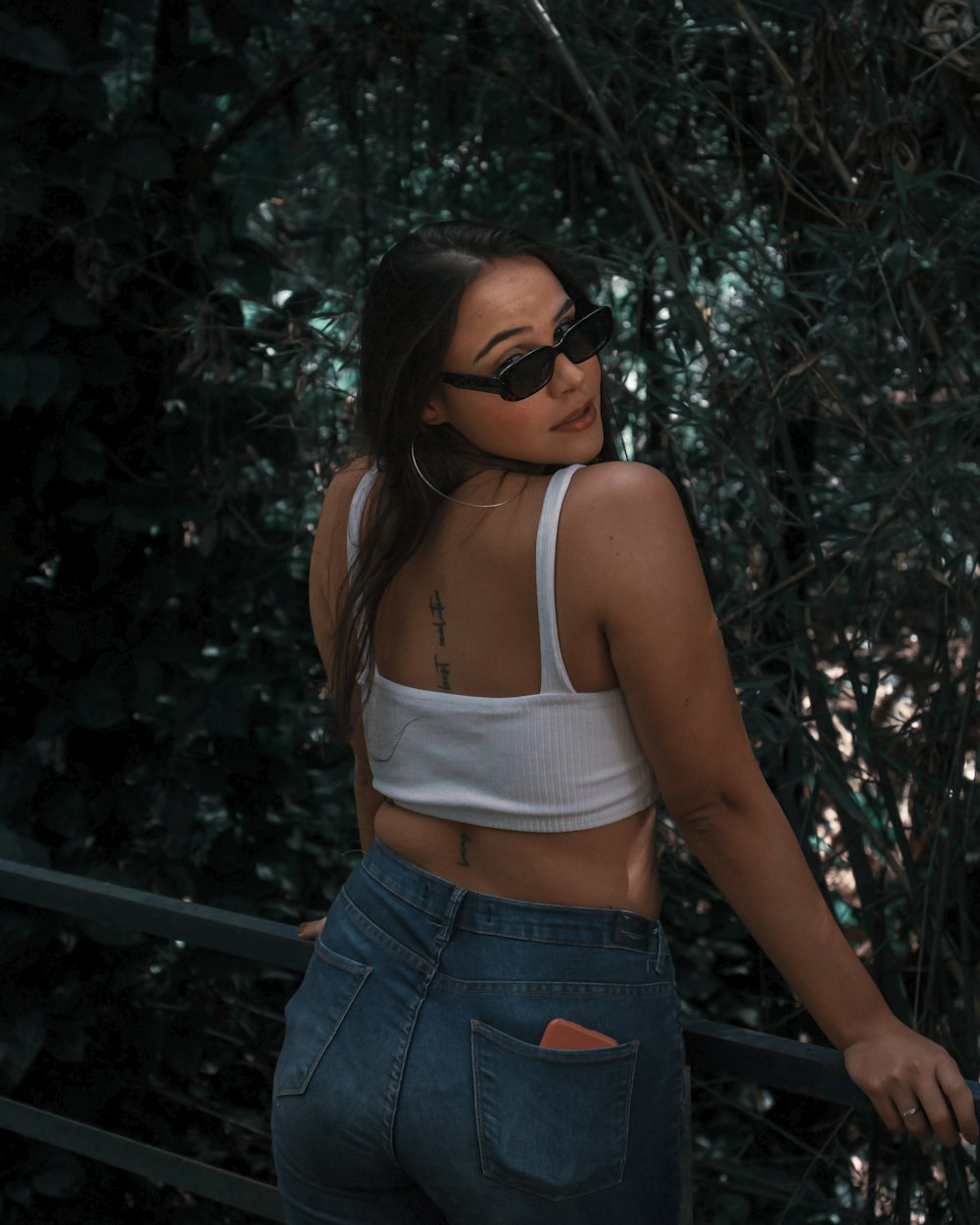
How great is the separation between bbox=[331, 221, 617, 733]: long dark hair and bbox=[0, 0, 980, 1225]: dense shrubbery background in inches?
27.6

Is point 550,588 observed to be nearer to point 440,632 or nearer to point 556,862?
point 440,632

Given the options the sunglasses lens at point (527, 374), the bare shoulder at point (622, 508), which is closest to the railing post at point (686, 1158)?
the bare shoulder at point (622, 508)

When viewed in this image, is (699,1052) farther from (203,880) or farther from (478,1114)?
(203,880)

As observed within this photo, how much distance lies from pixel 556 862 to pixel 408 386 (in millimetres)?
445

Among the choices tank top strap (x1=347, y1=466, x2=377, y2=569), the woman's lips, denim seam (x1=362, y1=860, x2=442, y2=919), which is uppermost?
the woman's lips

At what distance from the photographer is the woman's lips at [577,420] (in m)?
1.32

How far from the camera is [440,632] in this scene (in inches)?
51.1

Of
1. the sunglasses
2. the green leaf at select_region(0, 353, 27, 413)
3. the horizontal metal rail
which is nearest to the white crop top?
the sunglasses

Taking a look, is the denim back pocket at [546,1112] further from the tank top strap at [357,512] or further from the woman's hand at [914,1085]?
the tank top strap at [357,512]

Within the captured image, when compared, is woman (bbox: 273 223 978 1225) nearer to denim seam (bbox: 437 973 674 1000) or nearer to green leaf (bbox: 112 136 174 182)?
denim seam (bbox: 437 973 674 1000)

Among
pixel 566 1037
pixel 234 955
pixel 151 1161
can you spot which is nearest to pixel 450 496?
pixel 566 1037

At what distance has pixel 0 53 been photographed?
2344mm

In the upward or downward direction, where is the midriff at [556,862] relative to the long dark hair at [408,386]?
downward

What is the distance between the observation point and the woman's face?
1301 mm
